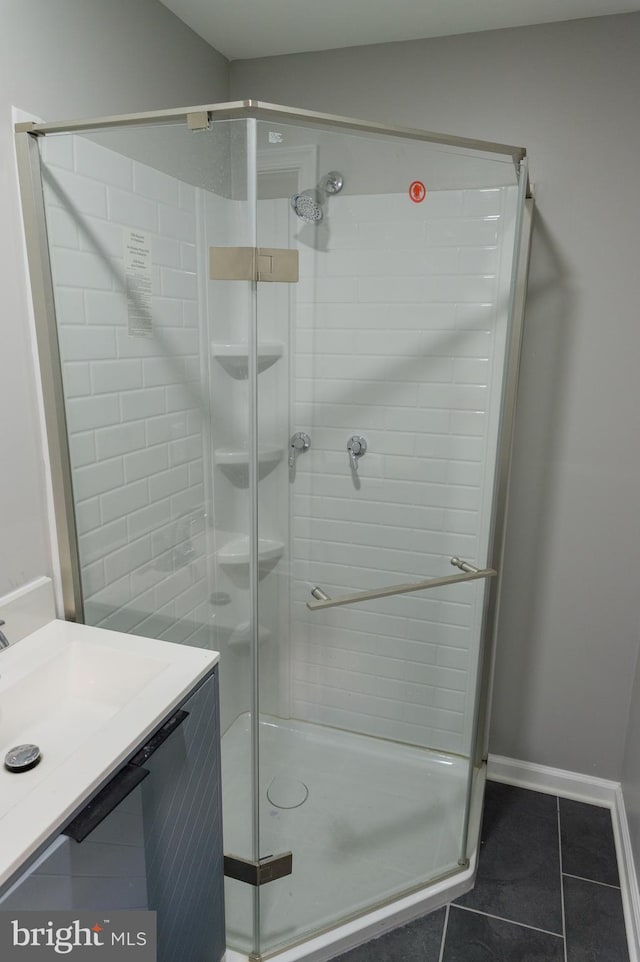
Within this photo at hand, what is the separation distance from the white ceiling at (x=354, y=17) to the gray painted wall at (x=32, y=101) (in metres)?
0.21

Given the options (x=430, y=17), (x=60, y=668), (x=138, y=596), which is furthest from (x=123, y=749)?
(x=430, y=17)

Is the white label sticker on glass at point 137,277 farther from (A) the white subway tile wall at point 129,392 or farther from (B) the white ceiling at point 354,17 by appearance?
(B) the white ceiling at point 354,17

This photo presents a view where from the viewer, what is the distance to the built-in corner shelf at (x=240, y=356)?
1.29 metres

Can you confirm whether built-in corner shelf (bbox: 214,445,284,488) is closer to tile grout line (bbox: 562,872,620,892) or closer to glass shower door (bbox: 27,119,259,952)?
glass shower door (bbox: 27,119,259,952)

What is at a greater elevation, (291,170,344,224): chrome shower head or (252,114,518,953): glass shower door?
(291,170,344,224): chrome shower head

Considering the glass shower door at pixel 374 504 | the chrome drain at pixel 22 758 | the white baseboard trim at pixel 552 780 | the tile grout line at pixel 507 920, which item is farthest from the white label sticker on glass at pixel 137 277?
the white baseboard trim at pixel 552 780

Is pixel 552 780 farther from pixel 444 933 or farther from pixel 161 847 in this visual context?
pixel 161 847

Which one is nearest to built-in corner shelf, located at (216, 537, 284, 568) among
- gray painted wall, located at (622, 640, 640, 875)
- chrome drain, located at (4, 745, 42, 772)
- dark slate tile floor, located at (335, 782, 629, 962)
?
chrome drain, located at (4, 745, 42, 772)

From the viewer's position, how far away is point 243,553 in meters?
1.42

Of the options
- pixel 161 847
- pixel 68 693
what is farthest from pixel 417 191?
pixel 161 847

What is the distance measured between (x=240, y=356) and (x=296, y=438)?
294mm

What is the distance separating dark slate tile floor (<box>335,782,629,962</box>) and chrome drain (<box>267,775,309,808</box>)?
1.28 ft

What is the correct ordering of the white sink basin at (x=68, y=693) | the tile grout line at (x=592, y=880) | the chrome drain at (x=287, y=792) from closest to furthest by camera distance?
1. the white sink basin at (x=68, y=693)
2. the chrome drain at (x=287, y=792)
3. the tile grout line at (x=592, y=880)

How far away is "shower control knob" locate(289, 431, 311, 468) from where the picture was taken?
Result: 1492 millimetres
